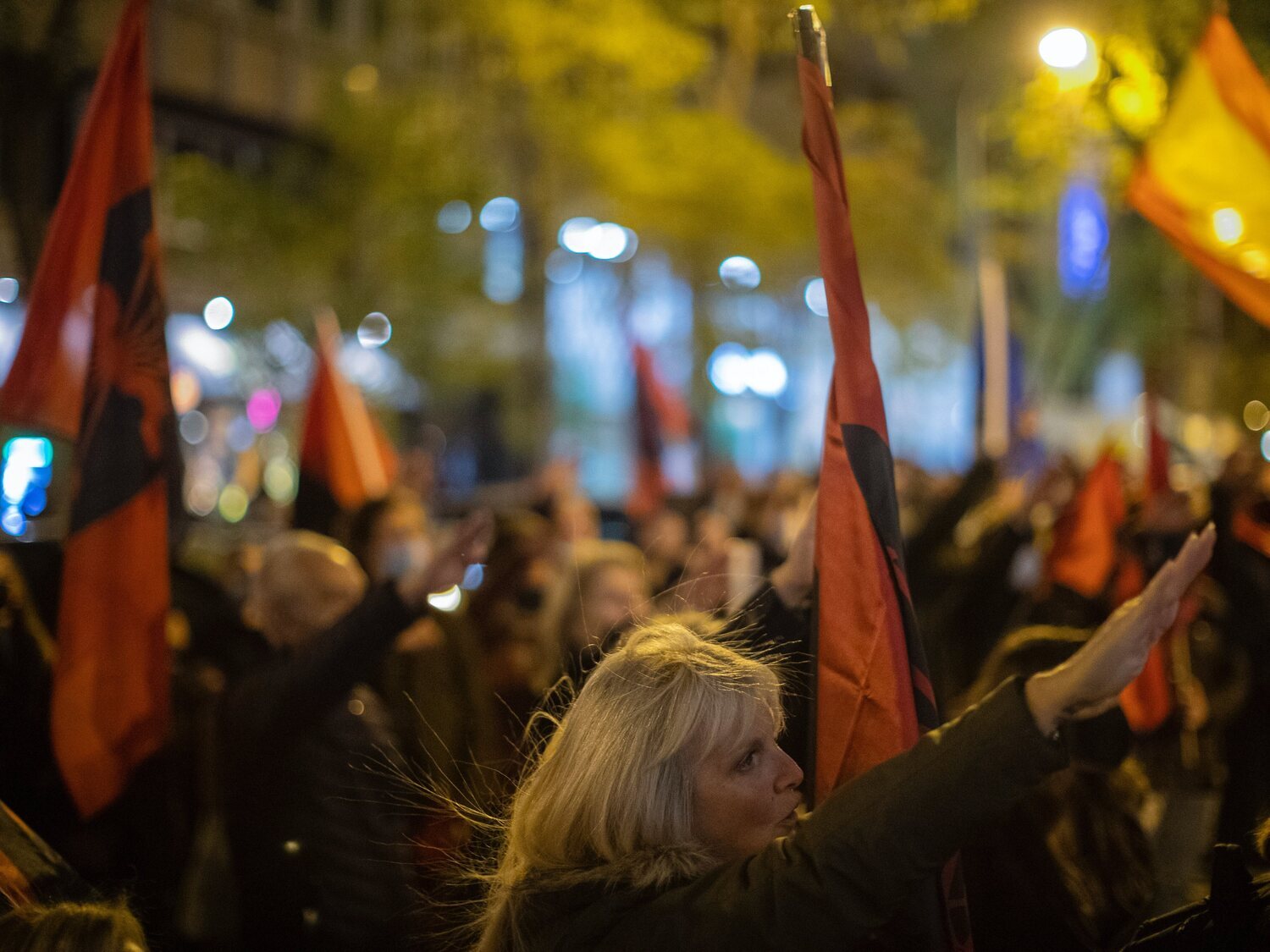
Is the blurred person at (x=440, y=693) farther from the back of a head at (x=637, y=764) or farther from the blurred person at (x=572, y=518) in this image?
the blurred person at (x=572, y=518)

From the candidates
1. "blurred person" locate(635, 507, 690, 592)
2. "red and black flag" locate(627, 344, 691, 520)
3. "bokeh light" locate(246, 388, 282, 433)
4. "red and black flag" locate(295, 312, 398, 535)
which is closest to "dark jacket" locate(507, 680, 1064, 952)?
"blurred person" locate(635, 507, 690, 592)

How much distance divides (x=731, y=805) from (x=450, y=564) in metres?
1.51

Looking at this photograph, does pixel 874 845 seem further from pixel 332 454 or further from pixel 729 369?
pixel 729 369

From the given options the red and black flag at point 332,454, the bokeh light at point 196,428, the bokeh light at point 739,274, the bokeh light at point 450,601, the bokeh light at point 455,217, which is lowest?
the bokeh light at point 450,601

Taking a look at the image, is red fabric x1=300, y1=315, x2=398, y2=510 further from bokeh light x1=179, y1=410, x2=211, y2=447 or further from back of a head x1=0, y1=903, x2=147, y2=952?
bokeh light x1=179, y1=410, x2=211, y2=447

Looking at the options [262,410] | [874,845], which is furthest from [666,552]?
[262,410]

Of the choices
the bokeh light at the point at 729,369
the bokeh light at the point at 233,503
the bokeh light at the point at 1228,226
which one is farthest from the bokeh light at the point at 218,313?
the bokeh light at the point at 1228,226

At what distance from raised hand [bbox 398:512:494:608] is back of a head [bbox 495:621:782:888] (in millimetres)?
1223

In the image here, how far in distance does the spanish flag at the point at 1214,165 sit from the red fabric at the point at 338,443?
4.50 metres

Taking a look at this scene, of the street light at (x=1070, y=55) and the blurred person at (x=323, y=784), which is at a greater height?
the street light at (x=1070, y=55)

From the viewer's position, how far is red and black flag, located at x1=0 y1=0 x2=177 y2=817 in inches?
150

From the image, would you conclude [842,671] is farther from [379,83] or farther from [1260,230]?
[379,83]

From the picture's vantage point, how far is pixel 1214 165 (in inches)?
197

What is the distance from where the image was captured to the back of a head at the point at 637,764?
6.90 ft
